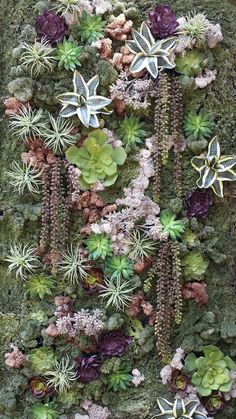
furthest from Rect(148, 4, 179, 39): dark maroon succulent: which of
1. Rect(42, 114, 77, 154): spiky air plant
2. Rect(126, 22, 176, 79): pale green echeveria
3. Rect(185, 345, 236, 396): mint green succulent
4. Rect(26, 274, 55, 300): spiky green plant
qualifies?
Rect(185, 345, 236, 396): mint green succulent

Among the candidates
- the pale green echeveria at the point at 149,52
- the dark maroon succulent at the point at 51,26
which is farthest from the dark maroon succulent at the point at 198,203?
the dark maroon succulent at the point at 51,26

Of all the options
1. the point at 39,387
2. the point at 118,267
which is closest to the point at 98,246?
the point at 118,267

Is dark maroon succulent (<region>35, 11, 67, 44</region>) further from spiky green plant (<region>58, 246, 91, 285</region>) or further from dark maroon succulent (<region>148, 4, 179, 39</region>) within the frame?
spiky green plant (<region>58, 246, 91, 285</region>)

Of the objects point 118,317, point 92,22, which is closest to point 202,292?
point 118,317

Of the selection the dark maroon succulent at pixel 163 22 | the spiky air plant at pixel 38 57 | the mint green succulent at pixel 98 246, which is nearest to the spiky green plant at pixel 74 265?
the mint green succulent at pixel 98 246

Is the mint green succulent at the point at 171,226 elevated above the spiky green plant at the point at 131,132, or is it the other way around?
the spiky green plant at the point at 131,132

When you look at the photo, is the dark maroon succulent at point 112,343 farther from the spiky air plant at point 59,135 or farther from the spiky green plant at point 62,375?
the spiky air plant at point 59,135

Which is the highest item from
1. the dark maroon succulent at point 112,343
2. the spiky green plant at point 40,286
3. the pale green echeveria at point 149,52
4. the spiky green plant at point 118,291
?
the pale green echeveria at point 149,52
